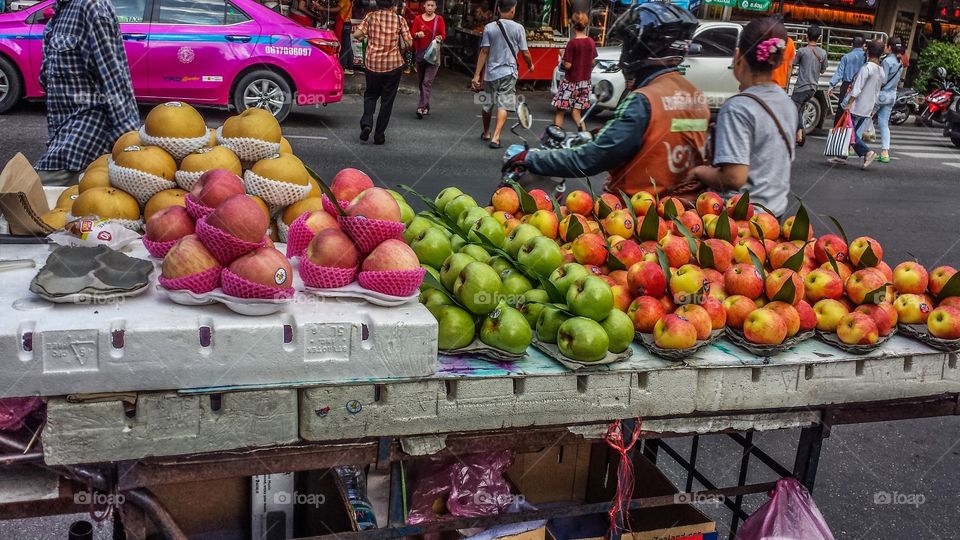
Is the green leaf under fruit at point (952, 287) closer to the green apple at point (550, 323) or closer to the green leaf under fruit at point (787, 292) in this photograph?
the green leaf under fruit at point (787, 292)

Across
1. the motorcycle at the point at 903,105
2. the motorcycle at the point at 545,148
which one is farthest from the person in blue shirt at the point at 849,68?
the motorcycle at the point at 545,148

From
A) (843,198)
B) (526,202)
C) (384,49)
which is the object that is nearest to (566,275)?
(526,202)

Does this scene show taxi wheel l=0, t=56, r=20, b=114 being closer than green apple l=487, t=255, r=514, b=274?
No

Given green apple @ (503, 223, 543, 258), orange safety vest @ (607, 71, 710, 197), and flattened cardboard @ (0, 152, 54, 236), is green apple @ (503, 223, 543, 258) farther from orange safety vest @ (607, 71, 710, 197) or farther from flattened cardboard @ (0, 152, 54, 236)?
flattened cardboard @ (0, 152, 54, 236)

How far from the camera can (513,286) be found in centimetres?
276

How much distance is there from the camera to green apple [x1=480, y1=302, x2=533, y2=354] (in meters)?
2.42

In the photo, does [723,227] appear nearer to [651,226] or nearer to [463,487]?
[651,226]

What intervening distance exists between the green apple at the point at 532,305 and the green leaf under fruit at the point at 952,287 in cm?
150

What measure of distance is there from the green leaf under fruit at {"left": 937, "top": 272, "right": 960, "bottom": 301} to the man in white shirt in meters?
10.5

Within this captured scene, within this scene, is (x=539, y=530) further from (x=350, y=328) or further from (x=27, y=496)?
(x=27, y=496)

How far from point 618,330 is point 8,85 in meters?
10.3

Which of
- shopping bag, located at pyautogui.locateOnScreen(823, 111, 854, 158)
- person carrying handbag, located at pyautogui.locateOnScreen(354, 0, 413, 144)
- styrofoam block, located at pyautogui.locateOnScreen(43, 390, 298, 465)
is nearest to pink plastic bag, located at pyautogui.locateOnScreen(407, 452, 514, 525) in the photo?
styrofoam block, located at pyautogui.locateOnScreen(43, 390, 298, 465)

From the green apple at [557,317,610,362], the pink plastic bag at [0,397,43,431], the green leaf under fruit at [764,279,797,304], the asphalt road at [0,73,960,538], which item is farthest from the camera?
the asphalt road at [0,73,960,538]

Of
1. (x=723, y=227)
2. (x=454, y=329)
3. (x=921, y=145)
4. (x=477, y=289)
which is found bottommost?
(x=921, y=145)
